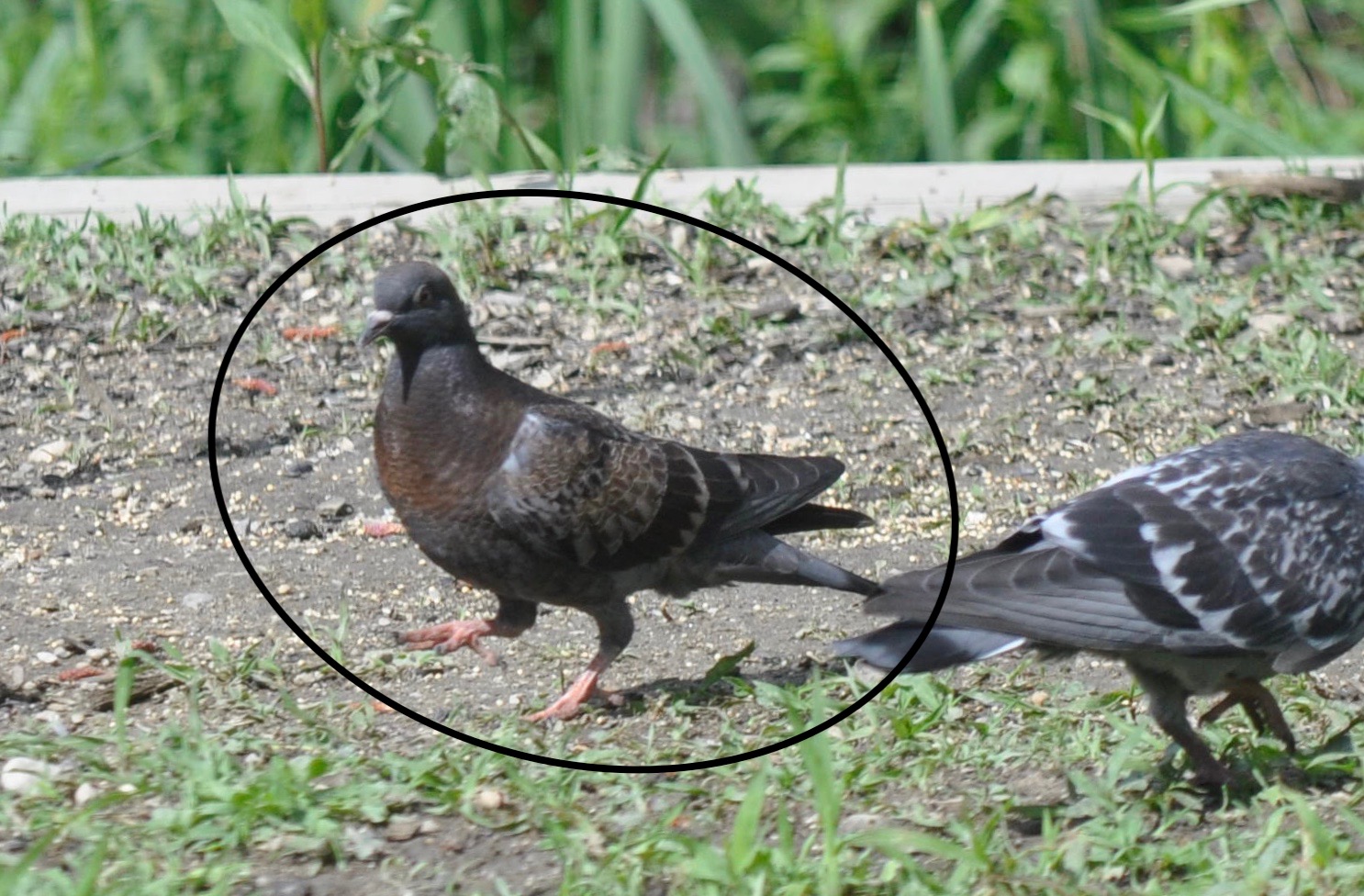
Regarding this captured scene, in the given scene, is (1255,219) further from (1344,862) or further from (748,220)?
(1344,862)

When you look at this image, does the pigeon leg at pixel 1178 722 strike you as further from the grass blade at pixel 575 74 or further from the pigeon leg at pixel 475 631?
the grass blade at pixel 575 74

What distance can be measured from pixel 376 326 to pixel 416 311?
0.22 ft

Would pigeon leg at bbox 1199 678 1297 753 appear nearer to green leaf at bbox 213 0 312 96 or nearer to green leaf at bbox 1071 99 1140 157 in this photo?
green leaf at bbox 1071 99 1140 157

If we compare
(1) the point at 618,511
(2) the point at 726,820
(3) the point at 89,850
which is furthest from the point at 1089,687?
(3) the point at 89,850

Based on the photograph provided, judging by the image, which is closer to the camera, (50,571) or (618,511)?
(618,511)

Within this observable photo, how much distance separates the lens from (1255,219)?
5820 millimetres

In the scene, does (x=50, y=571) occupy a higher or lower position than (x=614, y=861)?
higher

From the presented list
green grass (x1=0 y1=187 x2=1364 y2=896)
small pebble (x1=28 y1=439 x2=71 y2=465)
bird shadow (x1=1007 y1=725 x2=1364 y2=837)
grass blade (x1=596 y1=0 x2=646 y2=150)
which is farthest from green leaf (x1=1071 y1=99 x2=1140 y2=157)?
small pebble (x1=28 y1=439 x2=71 y2=465)

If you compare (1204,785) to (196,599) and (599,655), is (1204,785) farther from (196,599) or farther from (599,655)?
(196,599)

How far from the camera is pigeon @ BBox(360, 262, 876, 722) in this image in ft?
9.17

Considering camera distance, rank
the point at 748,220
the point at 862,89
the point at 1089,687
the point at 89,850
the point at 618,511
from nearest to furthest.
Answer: the point at 89,850 → the point at 618,511 → the point at 1089,687 → the point at 748,220 → the point at 862,89

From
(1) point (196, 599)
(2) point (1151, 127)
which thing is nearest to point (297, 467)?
(1) point (196, 599)

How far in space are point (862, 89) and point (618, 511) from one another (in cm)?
472

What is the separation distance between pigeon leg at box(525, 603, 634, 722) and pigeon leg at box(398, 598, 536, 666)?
12 centimetres
